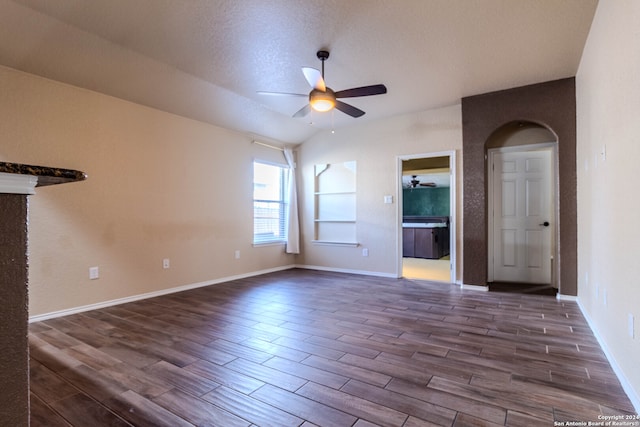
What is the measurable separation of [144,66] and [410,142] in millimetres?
3782

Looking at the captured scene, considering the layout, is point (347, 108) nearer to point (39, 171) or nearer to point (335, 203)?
point (335, 203)

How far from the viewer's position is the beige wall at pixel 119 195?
3.18 metres

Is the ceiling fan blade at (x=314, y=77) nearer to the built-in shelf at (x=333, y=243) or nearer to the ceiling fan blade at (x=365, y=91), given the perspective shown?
the ceiling fan blade at (x=365, y=91)

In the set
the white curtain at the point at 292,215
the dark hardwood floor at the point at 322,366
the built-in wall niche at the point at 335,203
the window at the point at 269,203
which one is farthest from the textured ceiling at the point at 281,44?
the dark hardwood floor at the point at 322,366

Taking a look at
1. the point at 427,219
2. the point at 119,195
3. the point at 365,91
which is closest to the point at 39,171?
the point at 365,91

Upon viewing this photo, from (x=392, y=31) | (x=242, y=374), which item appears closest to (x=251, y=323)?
(x=242, y=374)

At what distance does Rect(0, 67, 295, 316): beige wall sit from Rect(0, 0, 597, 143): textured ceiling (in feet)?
1.04

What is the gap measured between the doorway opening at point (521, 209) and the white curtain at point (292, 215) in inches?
131

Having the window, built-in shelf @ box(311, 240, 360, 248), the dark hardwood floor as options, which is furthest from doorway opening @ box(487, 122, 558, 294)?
the window

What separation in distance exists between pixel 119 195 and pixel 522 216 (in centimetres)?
554

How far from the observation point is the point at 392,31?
2.96 m

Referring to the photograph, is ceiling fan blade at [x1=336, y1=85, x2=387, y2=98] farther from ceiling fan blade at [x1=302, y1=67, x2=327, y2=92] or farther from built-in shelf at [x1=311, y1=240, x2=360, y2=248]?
built-in shelf at [x1=311, y1=240, x2=360, y2=248]

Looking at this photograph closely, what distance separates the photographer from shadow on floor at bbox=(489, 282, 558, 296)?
4230mm

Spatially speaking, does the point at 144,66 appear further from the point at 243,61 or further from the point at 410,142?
the point at 410,142
